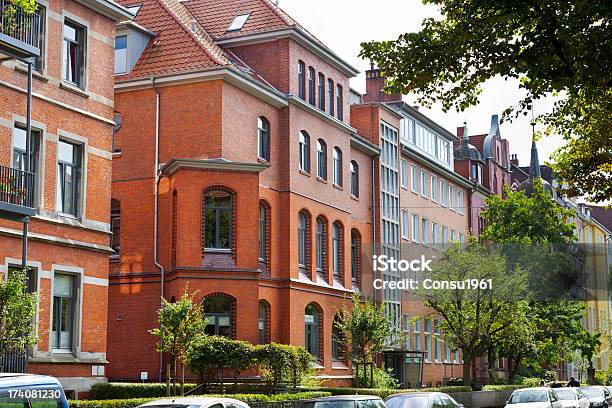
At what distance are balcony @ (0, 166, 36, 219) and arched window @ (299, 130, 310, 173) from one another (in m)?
19.6

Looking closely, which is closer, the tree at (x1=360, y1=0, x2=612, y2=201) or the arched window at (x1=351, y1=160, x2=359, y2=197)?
the tree at (x1=360, y1=0, x2=612, y2=201)

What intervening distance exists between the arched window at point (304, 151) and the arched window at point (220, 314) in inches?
329

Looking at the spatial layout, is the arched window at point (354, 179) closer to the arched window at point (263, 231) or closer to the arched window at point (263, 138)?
the arched window at point (263, 138)

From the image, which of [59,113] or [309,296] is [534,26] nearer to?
[59,113]

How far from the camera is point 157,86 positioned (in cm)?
3916

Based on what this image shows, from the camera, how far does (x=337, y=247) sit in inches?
1848

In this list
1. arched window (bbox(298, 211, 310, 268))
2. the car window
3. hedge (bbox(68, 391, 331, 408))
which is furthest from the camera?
arched window (bbox(298, 211, 310, 268))

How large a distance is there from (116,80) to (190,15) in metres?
7.39

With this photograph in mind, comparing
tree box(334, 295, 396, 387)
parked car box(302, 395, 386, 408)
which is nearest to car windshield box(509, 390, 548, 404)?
tree box(334, 295, 396, 387)

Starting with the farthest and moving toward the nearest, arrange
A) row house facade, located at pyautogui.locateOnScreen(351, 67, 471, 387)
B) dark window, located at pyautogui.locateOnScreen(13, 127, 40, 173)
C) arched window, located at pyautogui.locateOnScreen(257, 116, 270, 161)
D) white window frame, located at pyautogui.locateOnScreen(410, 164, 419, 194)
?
white window frame, located at pyautogui.locateOnScreen(410, 164, 419, 194) → row house facade, located at pyautogui.locateOnScreen(351, 67, 471, 387) → arched window, located at pyautogui.locateOnScreen(257, 116, 270, 161) → dark window, located at pyautogui.locateOnScreen(13, 127, 40, 173)

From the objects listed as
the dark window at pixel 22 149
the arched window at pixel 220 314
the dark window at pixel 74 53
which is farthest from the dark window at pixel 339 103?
the dark window at pixel 22 149

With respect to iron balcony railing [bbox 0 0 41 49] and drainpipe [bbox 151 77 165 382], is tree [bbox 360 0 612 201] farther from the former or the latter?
drainpipe [bbox 151 77 165 382]

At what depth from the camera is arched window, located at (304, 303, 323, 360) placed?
4277 centimetres

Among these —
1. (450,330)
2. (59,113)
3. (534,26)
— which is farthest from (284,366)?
(534,26)
